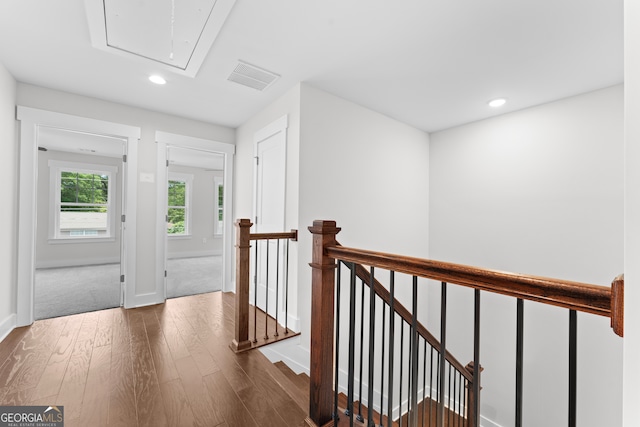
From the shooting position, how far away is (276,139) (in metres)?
3.02

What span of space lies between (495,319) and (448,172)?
2.03 metres

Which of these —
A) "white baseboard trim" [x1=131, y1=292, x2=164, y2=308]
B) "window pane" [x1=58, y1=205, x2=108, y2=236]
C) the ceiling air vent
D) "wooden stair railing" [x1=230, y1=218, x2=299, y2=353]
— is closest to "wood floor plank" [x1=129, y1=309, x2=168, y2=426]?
"wooden stair railing" [x1=230, y1=218, x2=299, y2=353]

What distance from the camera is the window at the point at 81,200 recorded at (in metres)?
5.64

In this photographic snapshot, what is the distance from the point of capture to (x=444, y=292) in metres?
0.88

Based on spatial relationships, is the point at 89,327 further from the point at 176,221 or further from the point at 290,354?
the point at 176,221

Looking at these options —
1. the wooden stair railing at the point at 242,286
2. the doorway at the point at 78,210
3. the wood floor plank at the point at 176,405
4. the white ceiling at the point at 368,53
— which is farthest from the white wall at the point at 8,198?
the wooden stair railing at the point at 242,286

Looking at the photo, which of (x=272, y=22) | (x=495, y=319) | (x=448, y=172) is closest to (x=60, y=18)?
(x=272, y=22)

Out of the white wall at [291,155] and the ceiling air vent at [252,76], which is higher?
the ceiling air vent at [252,76]

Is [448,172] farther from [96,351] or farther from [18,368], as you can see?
[18,368]

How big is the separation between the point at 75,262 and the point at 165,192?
13.9ft

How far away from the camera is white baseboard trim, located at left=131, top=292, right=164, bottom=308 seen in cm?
322

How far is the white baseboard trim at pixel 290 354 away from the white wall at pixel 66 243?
5.74m

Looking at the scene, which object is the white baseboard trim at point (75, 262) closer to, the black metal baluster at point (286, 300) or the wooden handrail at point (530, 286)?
the black metal baluster at point (286, 300)

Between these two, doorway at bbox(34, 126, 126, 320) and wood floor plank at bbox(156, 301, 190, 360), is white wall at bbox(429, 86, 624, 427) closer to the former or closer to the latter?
wood floor plank at bbox(156, 301, 190, 360)
